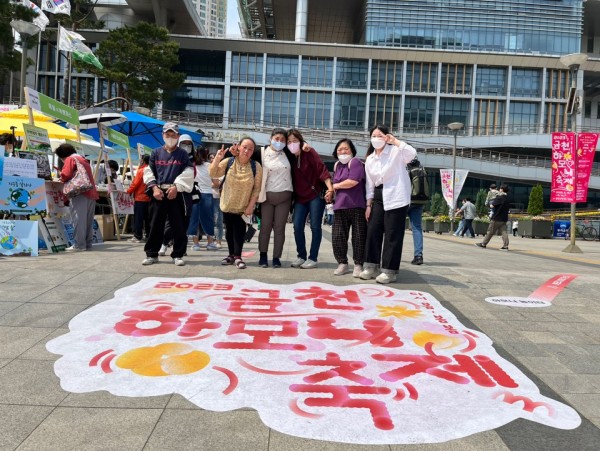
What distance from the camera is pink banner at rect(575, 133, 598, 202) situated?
12109 mm

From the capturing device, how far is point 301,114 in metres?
47.6

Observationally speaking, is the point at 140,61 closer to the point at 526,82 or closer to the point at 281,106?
the point at 281,106

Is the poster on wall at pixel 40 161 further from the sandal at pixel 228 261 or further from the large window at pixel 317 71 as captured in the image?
the large window at pixel 317 71

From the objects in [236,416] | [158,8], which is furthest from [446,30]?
[236,416]

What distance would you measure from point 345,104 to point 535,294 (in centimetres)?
4513

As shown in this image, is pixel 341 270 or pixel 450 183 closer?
pixel 341 270

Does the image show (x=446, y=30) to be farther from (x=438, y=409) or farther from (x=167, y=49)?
(x=438, y=409)

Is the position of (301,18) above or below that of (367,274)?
above

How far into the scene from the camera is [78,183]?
253 inches

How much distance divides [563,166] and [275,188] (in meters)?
9.82

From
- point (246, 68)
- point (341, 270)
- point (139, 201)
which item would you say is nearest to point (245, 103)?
point (246, 68)

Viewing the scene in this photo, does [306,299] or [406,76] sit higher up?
[406,76]

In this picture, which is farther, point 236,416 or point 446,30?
point 446,30

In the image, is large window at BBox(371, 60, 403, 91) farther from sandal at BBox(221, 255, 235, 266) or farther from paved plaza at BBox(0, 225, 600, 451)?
sandal at BBox(221, 255, 235, 266)
